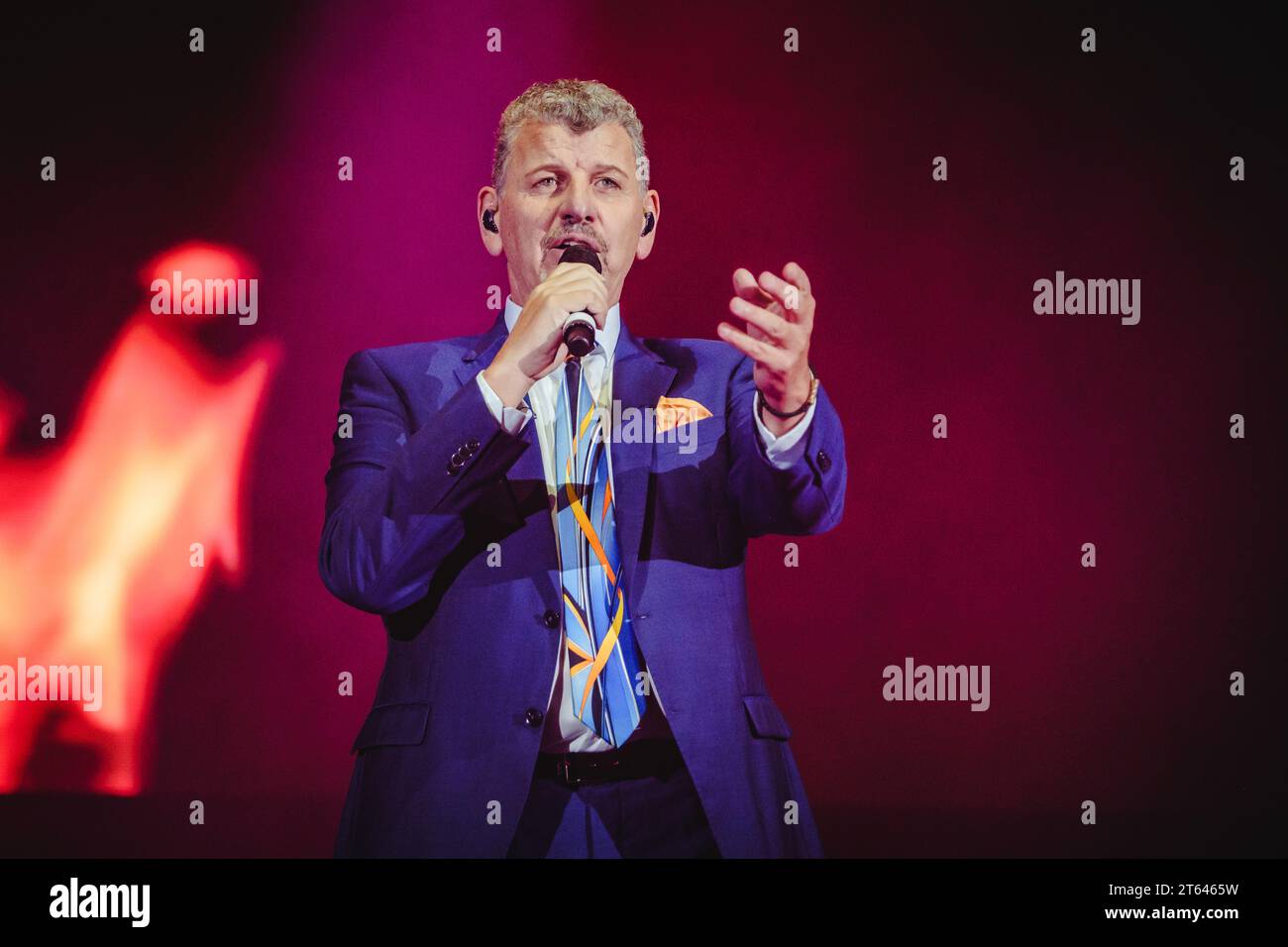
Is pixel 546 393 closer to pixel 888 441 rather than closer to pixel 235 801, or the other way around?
pixel 888 441

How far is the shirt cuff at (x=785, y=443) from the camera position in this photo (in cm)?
247

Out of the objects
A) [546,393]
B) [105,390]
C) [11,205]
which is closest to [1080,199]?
[546,393]

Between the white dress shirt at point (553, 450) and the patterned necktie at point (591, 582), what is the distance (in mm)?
15

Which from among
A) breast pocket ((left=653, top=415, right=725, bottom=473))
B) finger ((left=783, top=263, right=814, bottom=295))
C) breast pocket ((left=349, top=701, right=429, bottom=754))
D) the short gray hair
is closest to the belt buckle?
breast pocket ((left=349, top=701, right=429, bottom=754))

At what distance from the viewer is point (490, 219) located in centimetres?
300

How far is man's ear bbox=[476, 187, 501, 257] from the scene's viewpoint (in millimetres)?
2984

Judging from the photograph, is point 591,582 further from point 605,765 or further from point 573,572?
point 605,765

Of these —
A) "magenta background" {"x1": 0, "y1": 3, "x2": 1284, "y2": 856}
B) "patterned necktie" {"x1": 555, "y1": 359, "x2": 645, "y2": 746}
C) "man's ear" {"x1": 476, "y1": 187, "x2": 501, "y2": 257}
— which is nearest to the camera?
"patterned necktie" {"x1": 555, "y1": 359, "x2": 645, "y2": 746}

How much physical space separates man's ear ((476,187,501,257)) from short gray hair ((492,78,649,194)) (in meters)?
0.03

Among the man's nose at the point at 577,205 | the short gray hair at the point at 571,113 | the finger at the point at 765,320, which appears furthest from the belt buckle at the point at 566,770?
the short gray hair at the point at 571,113

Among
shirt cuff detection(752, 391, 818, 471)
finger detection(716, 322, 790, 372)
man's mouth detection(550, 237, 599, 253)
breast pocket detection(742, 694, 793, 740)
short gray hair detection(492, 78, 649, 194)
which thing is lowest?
breast pocket detection(742, 694, 793, 740)

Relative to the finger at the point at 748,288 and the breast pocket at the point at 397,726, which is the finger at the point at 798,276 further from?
the breast pocket at the point at 397,726

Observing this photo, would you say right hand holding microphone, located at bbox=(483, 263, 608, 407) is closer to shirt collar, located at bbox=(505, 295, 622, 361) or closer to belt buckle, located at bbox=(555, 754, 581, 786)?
shirt collar, located at bbox=(505, 295, 622, 361)

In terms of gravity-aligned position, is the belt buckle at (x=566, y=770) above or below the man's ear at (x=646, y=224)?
below
